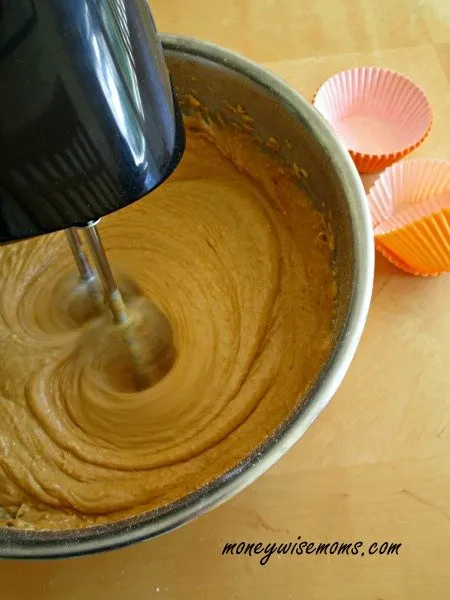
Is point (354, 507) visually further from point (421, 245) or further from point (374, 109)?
point (374, 109)

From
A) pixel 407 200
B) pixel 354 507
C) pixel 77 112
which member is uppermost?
pixel 77 112

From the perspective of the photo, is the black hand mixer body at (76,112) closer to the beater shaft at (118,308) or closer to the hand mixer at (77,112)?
the hand mixer at (77,112)

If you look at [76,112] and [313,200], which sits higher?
[76,112]

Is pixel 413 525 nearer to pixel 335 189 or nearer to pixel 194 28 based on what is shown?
pixel 335 189

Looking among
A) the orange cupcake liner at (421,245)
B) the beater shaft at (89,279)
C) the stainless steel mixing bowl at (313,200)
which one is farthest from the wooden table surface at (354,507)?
the beater shaft at (89,279)

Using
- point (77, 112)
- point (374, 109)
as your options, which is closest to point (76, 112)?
point (77, 112)

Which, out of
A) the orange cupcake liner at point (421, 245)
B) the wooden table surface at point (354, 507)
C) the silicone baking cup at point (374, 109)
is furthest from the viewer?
the silicone baking cup at point (374, 109)

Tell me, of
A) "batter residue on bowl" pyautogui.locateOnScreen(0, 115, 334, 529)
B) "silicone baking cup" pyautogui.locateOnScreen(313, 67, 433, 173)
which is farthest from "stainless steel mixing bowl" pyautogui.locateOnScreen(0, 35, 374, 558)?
"silicone baking cup" pyautogui.locateOnScreen(313, 67, 433, 173)
